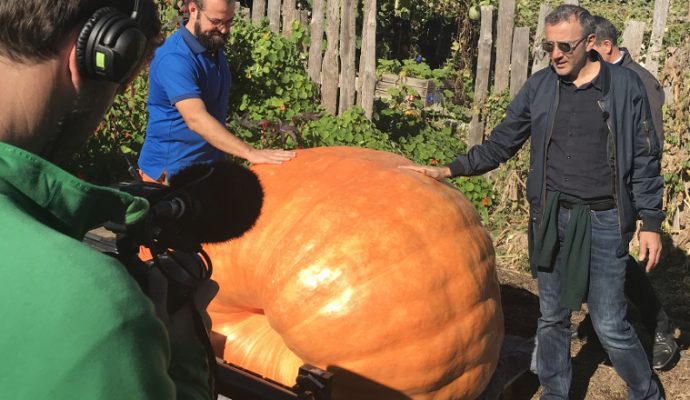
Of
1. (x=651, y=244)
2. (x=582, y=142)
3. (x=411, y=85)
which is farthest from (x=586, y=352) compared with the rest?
(x=411, y=85)

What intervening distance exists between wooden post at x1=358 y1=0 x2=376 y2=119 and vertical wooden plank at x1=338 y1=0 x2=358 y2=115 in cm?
12

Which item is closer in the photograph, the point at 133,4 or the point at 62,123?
the point at 62,123

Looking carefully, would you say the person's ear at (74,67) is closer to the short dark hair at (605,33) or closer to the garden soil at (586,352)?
the garden soil at (586,352)

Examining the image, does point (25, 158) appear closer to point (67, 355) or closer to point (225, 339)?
point (67, 355)

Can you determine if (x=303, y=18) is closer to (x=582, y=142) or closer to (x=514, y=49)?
(x=514, y=49)

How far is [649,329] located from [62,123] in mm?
4012

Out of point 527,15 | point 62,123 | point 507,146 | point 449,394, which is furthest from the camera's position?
point 527,15

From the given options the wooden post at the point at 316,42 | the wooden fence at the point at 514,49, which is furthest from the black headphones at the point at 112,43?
the wooden post at the point at 316,42

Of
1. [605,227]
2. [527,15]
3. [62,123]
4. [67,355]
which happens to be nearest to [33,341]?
[67,355]

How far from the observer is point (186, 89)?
3.34 meters

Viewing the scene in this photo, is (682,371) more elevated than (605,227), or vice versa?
(605,227)

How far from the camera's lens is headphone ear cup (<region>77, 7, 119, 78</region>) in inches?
36.2

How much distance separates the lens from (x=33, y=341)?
69 centimetres

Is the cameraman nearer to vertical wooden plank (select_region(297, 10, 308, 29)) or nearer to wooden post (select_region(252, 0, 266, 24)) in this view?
vertical wooden plank (select_region(297, 10, 308, 29))
